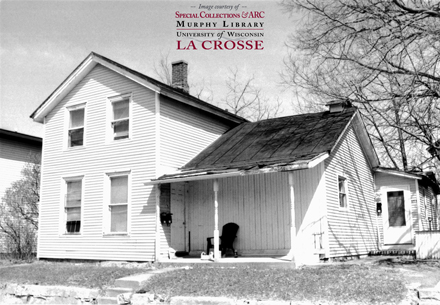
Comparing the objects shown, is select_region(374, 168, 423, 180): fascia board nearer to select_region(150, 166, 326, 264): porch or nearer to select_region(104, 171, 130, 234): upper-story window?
select_region(150, 166, 326, 264): porch

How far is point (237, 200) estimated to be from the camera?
1518 centimetres

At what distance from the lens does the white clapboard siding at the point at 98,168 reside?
15188 millimetres

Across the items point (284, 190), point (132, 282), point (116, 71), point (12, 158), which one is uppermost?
point (116, 71)

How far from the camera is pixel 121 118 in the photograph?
16.4m

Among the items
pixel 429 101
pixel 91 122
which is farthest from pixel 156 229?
pixel 429 101

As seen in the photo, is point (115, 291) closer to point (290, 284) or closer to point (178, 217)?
point (290, 284)

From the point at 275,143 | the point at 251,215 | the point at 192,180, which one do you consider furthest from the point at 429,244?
the point at 192,180

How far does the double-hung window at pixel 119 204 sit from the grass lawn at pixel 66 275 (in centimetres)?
139

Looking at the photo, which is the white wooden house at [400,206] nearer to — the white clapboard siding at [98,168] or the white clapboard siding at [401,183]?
the white clapboard siding at [401,183]

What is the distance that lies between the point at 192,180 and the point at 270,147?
8.73 feet

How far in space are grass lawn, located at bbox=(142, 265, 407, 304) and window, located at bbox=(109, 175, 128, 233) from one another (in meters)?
4.27

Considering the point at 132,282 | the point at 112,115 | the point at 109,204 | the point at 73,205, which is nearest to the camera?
the point at 132,282

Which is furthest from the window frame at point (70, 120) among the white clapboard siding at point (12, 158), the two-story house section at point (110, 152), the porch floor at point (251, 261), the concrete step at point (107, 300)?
the concrete step at point (107, 300)

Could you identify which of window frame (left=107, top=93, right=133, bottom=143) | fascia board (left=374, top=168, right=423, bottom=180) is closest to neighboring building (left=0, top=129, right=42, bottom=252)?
window frame (left=107, top=93, right=133, bottom=143)
